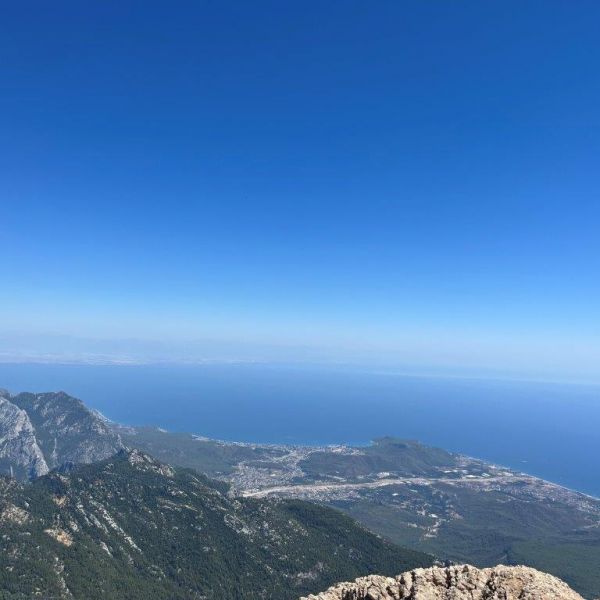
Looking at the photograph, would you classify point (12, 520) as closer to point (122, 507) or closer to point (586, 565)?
point (122, 507)

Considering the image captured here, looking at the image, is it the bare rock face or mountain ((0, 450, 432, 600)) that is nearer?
the bare rock face

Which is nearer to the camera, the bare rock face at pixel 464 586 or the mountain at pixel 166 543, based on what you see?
the bare rock face at pixel 464 586

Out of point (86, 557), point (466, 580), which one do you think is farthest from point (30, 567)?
point (466, 580)

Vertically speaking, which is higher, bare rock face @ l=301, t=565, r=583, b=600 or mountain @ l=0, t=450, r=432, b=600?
bare rock face @ l=301, t=565, r=583, b=600

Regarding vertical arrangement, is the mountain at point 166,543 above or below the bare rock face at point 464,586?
below
